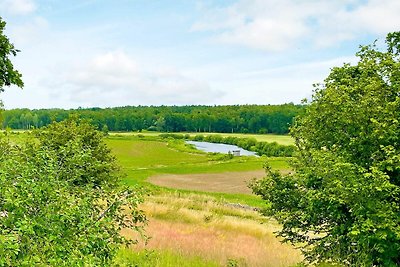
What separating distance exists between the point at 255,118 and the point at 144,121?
47.5 metres

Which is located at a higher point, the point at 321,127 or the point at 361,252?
the point at 321,127

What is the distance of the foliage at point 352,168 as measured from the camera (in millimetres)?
9273

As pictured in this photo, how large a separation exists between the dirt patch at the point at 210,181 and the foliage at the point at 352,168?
119 ft

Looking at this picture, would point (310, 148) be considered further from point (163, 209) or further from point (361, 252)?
point (163, 209)

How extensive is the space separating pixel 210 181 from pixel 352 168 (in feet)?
158

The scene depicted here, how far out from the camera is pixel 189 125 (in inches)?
7564

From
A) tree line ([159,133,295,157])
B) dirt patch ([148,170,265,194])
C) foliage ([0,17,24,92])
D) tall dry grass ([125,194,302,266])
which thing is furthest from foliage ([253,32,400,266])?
tree line ([159,133,295,157])

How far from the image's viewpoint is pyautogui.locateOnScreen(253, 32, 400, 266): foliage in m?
9.27

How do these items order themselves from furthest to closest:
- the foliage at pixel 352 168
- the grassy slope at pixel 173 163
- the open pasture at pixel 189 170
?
the open pasture at pixel 189 170 → the grassy slope at pixel 173 163 → the foliage at pixel 352 168

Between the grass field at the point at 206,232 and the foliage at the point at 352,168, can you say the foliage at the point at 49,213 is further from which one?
the foliage at the point at 352,168

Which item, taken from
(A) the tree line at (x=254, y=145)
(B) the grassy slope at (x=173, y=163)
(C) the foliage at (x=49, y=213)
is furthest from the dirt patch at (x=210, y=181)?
(C) the foliage at (x=49, y=213)

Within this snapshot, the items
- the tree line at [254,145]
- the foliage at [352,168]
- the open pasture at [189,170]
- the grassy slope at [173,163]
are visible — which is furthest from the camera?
the tree line at [254,145]

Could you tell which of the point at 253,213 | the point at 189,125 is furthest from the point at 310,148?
the point at 189,125

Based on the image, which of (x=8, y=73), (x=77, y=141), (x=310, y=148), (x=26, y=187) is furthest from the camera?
(x=8, y=73)
